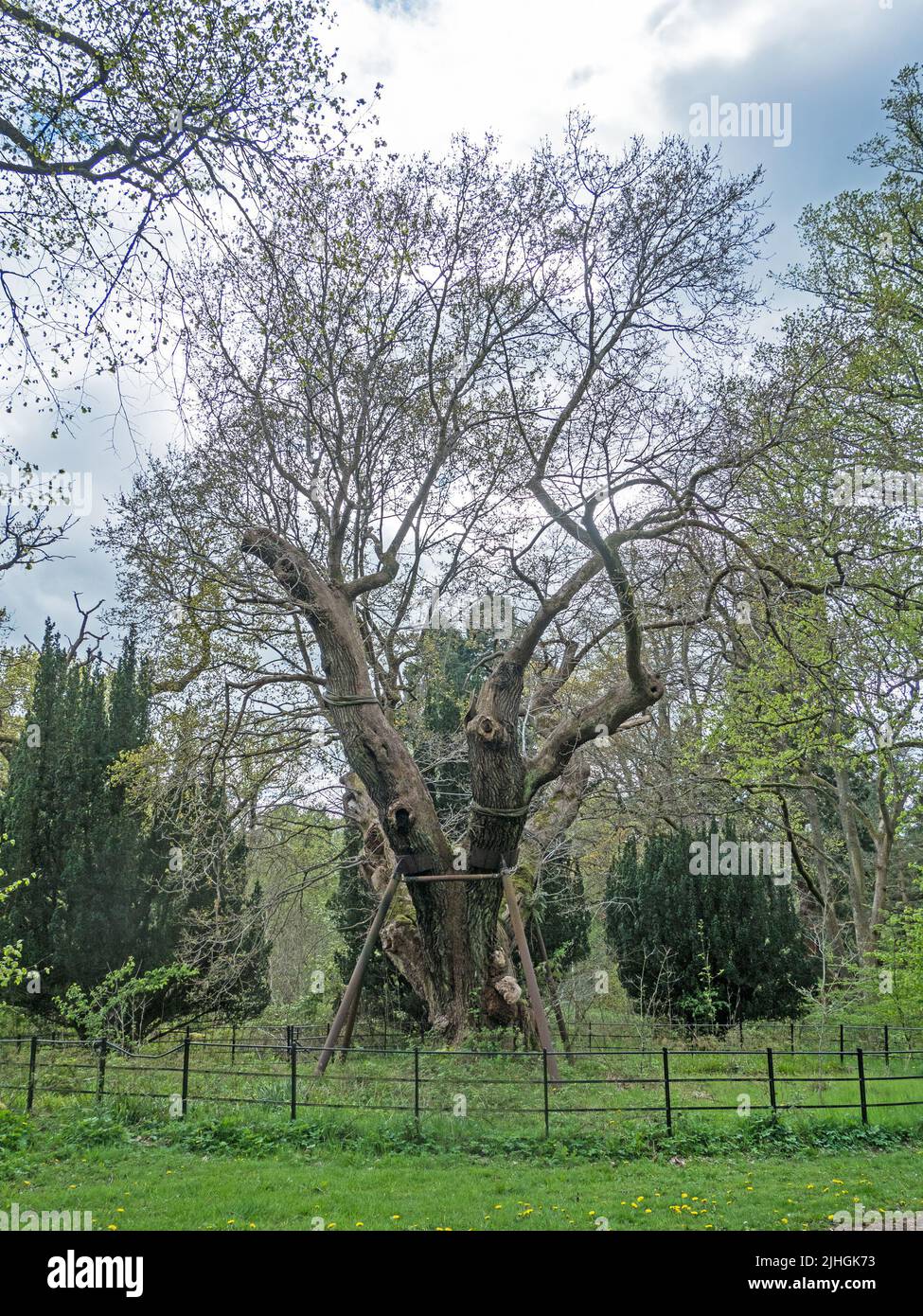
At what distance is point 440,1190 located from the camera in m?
7.08

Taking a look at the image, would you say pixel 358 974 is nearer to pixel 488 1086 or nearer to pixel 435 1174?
pixel 488 1086

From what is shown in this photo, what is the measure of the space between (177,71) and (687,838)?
16.3m

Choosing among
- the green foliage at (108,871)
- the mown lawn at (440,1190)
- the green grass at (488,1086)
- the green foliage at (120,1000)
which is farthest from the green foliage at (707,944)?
the mown lawn at (440,1190)

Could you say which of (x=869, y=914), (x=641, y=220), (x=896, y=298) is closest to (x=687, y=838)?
(x=869, y=914)

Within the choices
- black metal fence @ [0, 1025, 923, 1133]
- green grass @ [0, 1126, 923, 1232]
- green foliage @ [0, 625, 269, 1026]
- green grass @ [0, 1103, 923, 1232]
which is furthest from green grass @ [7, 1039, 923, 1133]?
green foliage @ [0, 625, 269, 1026]

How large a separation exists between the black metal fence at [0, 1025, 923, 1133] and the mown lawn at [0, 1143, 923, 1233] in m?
0.93

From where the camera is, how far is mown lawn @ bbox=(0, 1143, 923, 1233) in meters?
6.27

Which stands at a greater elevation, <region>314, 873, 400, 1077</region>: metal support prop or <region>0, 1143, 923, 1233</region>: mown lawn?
<region>314, 873, 400, 1077</region>: metal support prop

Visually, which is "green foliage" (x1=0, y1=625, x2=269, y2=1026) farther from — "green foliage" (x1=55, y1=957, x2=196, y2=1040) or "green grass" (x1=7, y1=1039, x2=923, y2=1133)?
"green grass" (x1=7, y1=1039, x2=923, y2=1133)

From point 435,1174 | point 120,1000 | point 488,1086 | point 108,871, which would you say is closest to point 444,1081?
point 488,1086

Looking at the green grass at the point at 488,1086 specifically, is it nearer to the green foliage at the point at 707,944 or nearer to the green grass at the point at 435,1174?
the green grass at the point at 435,1174

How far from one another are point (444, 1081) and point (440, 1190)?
326 cm
